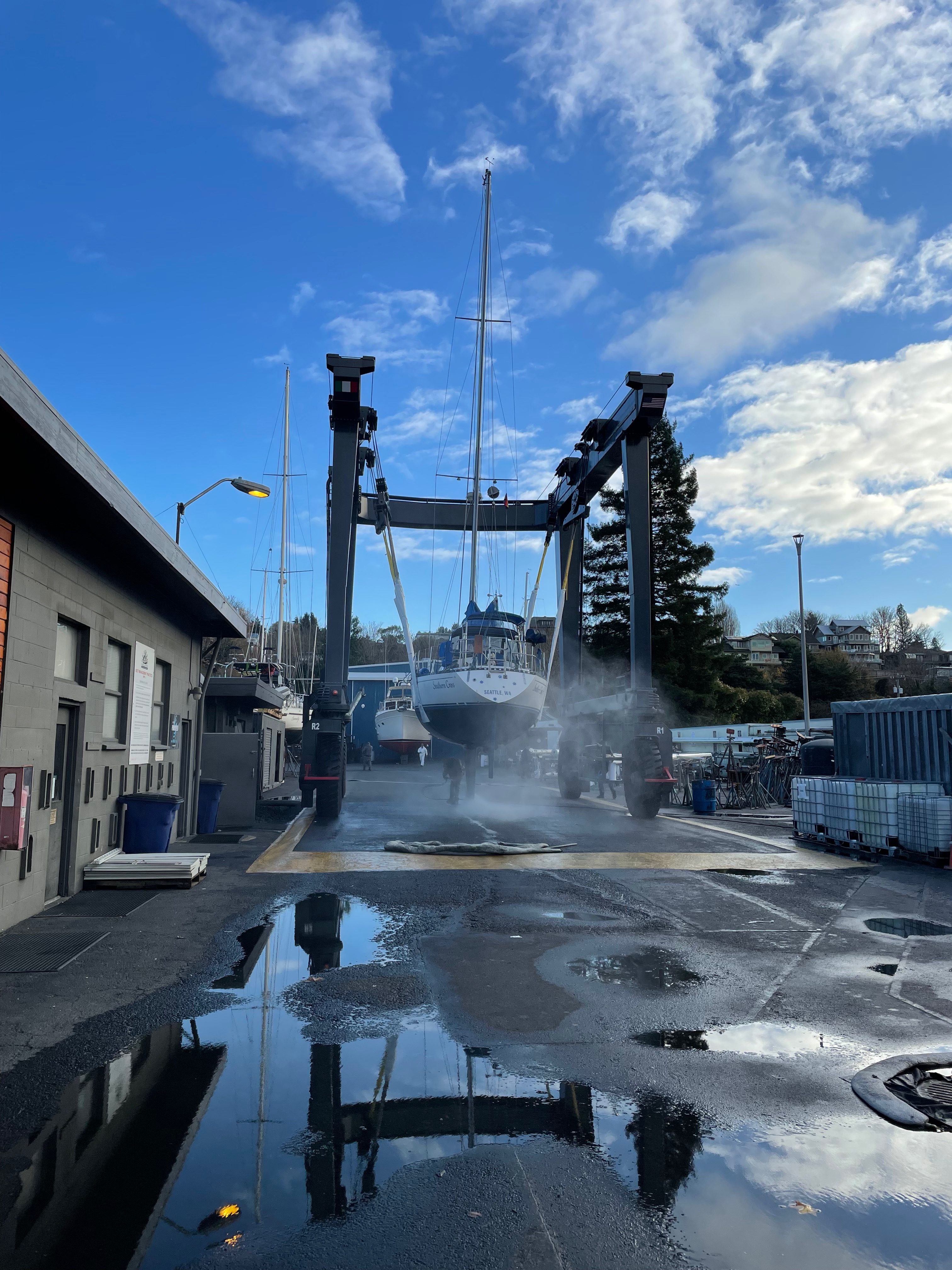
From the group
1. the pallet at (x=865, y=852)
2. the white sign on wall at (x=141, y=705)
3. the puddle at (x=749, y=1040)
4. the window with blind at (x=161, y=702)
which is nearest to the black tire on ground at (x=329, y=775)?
the window with blind at (x=161, y=702)

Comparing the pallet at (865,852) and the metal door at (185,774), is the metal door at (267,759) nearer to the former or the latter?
the metal door at (185,774)

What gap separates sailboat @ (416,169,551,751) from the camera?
2120cm

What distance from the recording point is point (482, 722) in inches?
848

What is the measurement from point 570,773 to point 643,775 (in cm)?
623

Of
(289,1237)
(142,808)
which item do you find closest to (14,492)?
(142,808)

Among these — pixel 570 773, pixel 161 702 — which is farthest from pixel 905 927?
pixel 570 773

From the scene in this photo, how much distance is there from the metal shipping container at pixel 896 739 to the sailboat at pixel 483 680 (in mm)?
7805

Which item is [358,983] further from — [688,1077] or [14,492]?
[14,492]

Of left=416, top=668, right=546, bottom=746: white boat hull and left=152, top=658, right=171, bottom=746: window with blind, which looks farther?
left=416, top=668, right=546, bottom=746: white boat hull

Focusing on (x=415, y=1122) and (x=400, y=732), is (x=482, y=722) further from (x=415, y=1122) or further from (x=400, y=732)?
(x=400, y=732)

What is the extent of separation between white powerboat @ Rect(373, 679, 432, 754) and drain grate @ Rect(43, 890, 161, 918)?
3375 centimetres

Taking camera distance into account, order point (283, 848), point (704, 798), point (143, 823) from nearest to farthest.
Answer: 1. point (143, 823)
2. point (283, 848)
3. point (704, 798)

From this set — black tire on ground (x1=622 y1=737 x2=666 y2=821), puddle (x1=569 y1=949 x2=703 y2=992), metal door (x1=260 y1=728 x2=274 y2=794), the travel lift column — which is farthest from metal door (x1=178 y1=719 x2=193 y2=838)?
puddle (x1=569 y1=949 x2=703 y2=992)

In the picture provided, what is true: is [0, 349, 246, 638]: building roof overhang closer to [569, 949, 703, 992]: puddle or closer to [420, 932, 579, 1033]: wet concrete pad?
[420, 932, 579, 1033]: wet concrete pad
